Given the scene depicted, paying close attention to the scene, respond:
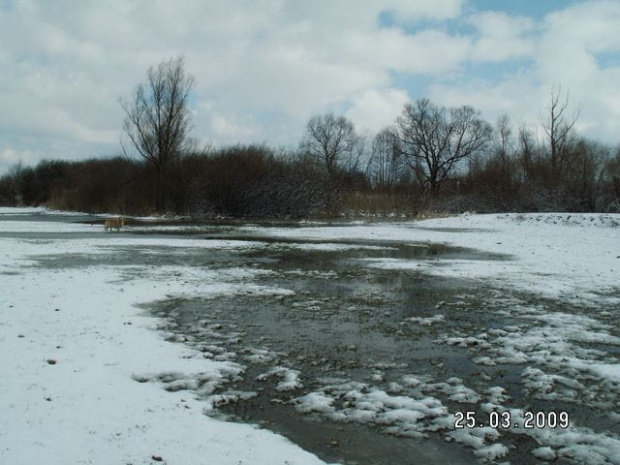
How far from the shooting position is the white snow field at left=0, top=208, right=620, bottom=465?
13.2ft

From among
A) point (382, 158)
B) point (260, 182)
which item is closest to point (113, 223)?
point (260, 182)

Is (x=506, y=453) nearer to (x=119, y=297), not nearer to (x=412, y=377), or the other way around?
(x=412, y=377)

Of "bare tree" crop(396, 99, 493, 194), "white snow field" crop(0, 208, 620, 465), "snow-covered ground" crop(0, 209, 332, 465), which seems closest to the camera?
"snow-covered ground" crop(0, 209, 332, 465)

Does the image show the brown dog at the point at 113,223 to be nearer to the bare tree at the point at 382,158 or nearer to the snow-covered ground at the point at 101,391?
the snow-covered ground at the point at 101,391

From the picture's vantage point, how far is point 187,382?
5.46 m

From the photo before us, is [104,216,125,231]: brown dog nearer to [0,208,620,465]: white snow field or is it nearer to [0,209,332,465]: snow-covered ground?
[0,208,620,465]: white snow field

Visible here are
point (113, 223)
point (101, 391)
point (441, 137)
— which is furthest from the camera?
point (441, 137)

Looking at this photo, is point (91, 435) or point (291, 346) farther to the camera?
point (291, 346)

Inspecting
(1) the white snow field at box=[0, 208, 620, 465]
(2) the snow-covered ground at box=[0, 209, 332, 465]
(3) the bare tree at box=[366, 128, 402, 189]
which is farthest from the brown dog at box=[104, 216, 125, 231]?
(3) the bare tree at box=[366, 128, 402, 189]

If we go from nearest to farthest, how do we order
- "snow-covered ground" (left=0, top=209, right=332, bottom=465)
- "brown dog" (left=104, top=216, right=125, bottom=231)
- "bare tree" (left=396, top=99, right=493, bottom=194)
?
"snow-covered ground" (left=0, top=209, right=332, bottom=465), "brown dog" (left=104, top=216, right=125, bottom=231), "bare tree" (left=396, top=99, right=493, bottom=194)

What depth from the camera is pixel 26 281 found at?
10.7 meters

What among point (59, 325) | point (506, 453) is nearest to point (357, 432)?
point (506, 453)

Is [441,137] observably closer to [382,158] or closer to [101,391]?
[382,158]

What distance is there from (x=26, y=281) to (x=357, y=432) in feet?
29.3
